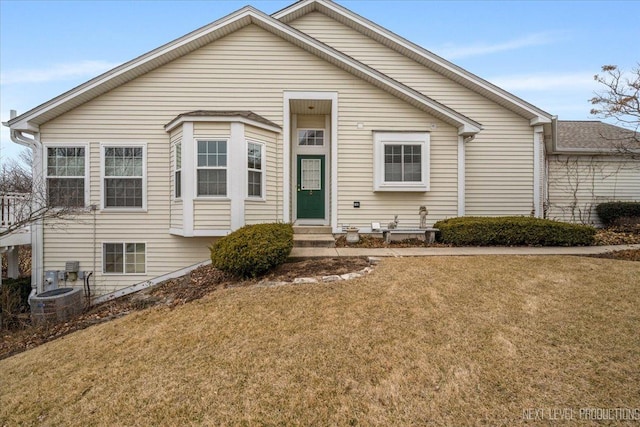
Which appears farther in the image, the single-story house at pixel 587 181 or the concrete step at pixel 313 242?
the single-story house at pixel 587 181

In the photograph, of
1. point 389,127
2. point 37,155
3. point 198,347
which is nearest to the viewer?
point 198,347

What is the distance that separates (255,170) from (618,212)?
44.1ft

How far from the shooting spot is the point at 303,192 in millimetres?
10211

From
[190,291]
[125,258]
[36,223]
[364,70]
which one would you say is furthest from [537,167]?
[36,223]

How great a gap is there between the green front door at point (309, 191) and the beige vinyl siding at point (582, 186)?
9.36m

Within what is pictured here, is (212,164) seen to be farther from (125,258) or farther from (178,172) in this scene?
(125,258)

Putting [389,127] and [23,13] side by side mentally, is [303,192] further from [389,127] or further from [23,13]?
[23,13]

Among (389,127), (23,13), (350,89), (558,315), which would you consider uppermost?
(23,13)

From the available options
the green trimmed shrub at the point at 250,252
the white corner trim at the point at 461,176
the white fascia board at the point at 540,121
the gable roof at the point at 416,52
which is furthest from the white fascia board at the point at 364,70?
the green trimmed shrub at the point at 250,252

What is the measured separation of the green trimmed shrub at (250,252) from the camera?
19.1 feet

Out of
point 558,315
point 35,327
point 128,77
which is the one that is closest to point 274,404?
point 558,315

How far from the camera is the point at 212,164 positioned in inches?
324

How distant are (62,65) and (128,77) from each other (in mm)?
11361

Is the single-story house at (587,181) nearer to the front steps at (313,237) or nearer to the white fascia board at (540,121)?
the white fascia board at (540,121)
